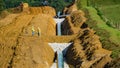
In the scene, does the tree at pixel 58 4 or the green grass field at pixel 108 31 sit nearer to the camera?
the green grass field at pixel 108 31

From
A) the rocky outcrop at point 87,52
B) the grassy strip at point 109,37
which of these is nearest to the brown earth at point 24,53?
the rocky outcrop at point 87,52

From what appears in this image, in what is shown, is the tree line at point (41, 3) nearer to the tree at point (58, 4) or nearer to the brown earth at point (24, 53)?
the tree at point (58, 4)

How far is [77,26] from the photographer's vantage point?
5194 cm

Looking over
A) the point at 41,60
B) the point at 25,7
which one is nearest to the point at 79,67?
the point at 41,60

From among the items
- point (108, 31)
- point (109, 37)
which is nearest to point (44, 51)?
point (109, 37)

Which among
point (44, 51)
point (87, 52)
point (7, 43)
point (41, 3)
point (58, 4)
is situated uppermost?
point (87, 52)

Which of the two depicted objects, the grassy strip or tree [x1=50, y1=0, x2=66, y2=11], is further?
tree [x1=50, y1=0, x2=66, y2=11]

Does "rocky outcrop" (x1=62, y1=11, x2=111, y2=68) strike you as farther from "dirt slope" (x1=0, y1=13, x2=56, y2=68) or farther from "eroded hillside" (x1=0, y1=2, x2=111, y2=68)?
"dirt slope" (x1=0, y1=13, x2=56, y2=68)

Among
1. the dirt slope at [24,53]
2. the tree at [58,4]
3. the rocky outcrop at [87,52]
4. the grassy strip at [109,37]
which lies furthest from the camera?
the tree at [58,4]

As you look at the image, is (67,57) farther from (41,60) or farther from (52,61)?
(41,60)

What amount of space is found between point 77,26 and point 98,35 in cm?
1265

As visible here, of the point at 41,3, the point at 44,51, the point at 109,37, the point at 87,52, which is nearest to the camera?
the point at 87,52

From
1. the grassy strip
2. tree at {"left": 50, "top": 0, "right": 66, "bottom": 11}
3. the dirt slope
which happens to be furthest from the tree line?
the dirt slope

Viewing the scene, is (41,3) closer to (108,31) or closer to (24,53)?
(108,31)
